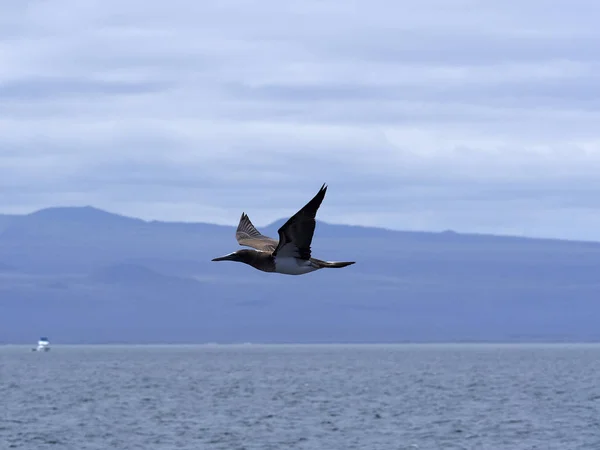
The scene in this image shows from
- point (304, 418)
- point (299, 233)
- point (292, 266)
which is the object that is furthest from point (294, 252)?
point (304, 418)

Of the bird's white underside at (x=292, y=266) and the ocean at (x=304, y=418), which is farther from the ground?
the bird's white underside at (x=292, y=266)

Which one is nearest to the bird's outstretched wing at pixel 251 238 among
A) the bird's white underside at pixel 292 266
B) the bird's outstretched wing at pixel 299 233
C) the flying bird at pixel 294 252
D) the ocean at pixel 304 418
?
the flying bird at pixel 294 252

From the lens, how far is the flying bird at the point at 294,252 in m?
32.5

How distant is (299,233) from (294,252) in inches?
30.5

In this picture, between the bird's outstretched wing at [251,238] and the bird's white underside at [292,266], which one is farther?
the bird's outstretched wing at [251,238]

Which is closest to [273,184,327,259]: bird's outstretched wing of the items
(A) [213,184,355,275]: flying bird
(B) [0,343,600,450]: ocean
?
(A) [213,184,355,275]: flying bird

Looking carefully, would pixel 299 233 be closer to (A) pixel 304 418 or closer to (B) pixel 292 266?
(B) pixel 292 266

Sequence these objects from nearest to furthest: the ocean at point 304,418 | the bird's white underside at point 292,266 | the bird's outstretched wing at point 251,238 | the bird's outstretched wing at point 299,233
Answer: the bird's outstretched wing at point 299,233, the bird's white underside at point 292,266, the bird's outstretched wing at point 251,238, the ocean at point 304,418

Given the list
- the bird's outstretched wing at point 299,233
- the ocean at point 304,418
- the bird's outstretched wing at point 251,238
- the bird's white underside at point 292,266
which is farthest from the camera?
the ocean at point 304,418

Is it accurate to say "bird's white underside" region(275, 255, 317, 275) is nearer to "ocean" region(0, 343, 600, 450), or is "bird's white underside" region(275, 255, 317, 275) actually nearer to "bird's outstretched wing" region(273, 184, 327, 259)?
"bird's outstretched wing" region(273, 184, 327, 259)

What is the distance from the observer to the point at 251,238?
131ft

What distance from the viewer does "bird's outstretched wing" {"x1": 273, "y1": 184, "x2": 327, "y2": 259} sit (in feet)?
106

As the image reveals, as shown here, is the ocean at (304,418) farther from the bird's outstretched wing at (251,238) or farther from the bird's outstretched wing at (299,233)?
the bird's outstretched wing at (299,233)

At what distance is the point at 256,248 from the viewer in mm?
37562
